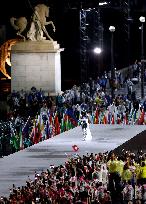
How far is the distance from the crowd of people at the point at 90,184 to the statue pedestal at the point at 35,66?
26858 mm

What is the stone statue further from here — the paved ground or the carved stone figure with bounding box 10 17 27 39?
the paved ground

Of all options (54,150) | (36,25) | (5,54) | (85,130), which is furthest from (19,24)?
(54,150)

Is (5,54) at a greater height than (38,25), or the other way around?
(38,25)

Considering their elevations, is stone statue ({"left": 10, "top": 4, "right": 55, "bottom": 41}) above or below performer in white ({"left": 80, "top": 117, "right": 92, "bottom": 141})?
above

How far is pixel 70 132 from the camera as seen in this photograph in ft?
128

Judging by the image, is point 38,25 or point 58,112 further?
point 38,25

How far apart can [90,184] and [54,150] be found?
453 inches

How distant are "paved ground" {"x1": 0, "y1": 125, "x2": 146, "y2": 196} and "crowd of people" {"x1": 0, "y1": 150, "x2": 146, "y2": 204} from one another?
2034mm

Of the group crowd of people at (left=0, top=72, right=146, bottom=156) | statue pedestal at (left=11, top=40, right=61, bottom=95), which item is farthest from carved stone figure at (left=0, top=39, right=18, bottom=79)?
crowd of people at (left=0, top=72, right=146, bottom=156)

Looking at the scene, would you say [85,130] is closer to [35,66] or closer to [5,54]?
[35,66]

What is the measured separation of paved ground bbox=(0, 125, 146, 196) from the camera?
87.4ft

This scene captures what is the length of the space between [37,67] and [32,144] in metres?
17.6

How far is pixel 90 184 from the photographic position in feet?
69.7

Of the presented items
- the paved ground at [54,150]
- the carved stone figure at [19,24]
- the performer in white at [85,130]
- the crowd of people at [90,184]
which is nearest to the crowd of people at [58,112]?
the paved ground at [54,150]
